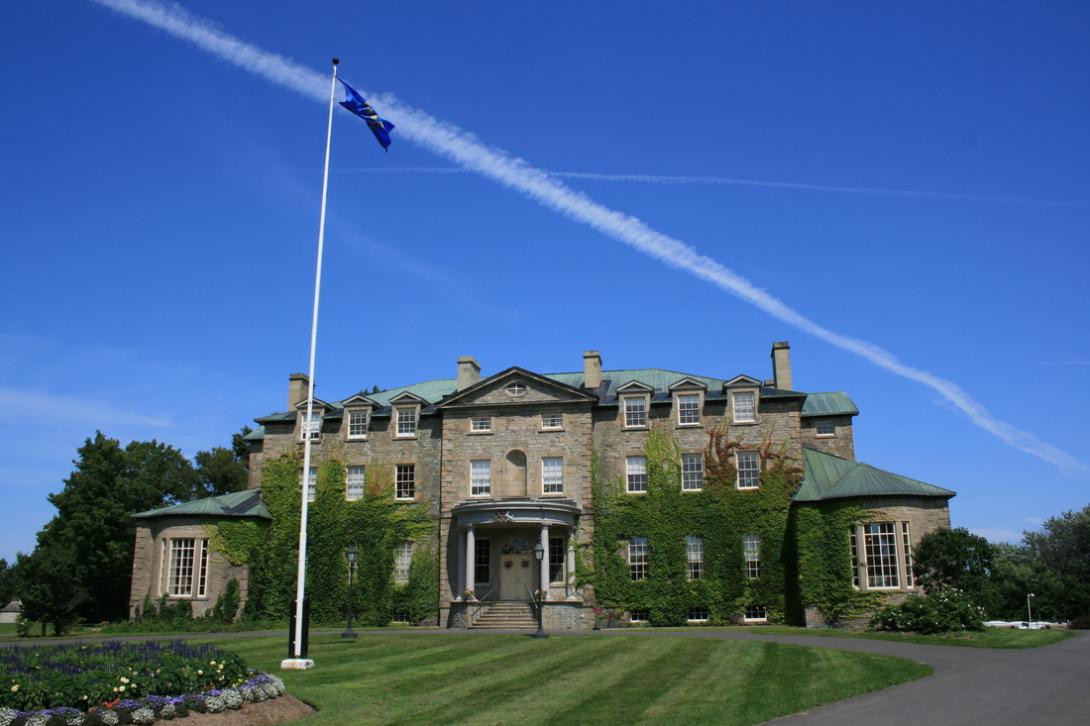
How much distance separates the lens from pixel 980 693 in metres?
16.1

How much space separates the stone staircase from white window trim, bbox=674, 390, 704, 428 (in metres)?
10.8

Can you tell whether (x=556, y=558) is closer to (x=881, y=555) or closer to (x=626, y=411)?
(x=626, y=411)

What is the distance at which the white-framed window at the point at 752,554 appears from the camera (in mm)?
39219

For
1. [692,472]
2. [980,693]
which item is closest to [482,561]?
[692,472]

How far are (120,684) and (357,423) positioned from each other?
3175 centimetres

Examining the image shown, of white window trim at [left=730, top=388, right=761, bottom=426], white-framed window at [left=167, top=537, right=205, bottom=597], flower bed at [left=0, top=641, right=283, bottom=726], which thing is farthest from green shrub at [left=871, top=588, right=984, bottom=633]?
white-framed window at [left=167, top=537, right=205, bottom=597]

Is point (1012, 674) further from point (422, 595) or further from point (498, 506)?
point (422, 595)

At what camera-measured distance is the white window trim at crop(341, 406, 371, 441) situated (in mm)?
44344

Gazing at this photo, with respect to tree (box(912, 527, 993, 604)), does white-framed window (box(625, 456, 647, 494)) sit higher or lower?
higher

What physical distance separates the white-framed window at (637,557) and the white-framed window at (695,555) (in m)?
1.79

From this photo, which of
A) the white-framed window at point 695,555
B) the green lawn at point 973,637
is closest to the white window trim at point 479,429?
the white-framed window at point 695,555

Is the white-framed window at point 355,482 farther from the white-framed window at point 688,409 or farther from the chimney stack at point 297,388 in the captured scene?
the white-framed window at point 688,409

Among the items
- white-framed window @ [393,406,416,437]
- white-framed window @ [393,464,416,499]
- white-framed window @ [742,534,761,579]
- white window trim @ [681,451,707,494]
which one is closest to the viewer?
white-framed window @ [742,534,761,579]

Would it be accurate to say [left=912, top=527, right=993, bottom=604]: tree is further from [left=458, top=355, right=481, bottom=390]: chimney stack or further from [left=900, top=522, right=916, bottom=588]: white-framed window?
[left=458, top=355, right=481, bottom=390]: chimney stack
